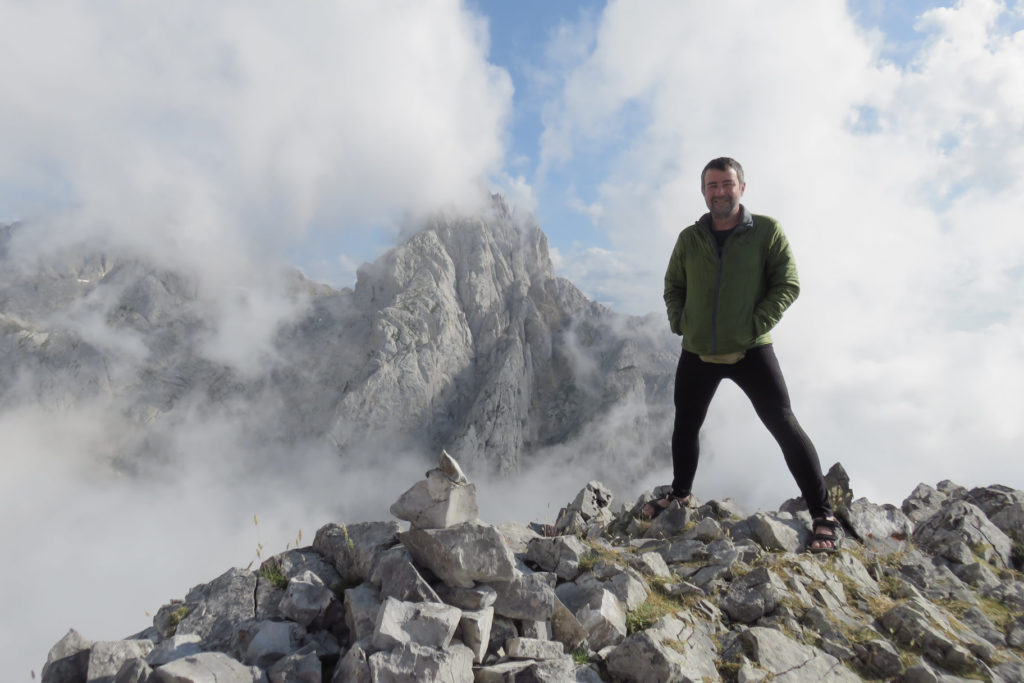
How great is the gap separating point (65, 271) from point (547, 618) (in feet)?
815

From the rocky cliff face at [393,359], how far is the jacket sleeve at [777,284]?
123 metres

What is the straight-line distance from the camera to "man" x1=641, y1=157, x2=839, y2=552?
6277mm

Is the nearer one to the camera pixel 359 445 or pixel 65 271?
pixel 359 445

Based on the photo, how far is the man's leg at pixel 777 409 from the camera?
21.3 feet

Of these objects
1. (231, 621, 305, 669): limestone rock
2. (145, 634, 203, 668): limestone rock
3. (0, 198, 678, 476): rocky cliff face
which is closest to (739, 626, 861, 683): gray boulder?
(231, 621, 305, 669): limestone rock

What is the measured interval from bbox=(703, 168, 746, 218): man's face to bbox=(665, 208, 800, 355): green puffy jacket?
25 cm

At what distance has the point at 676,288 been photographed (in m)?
7.25

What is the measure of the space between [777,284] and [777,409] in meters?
1.69

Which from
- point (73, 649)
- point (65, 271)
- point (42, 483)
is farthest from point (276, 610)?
point (65, 271)

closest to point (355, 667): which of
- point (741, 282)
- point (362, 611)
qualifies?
point (362, 611)

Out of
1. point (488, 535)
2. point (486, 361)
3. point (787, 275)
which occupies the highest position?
point (486, 361)

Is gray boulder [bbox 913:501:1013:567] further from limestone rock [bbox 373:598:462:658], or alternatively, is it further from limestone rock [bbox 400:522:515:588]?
limestone rock [bbox 373:598:462:658]

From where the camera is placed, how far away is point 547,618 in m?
4.45

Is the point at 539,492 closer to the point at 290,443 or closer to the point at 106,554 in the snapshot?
the point at 290,443
